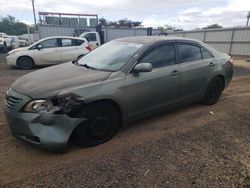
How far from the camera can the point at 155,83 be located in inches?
167

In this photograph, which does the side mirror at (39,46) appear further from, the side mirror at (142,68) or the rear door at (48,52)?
the side mirror at (142,68)

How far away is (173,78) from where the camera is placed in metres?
4.55

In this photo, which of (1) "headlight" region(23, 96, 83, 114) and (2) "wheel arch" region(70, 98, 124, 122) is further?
(2) "wheel arch" region(70, 98, 124, 122)

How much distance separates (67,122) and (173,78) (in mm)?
2200

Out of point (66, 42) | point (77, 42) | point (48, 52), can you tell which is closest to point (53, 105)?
point (48, 52)

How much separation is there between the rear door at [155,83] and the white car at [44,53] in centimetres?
778

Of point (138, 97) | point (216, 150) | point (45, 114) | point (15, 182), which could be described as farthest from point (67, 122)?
point (216, 150)

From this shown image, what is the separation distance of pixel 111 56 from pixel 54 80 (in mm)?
1205

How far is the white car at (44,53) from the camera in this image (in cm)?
1172

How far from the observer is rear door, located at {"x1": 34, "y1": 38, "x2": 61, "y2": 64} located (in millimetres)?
11820

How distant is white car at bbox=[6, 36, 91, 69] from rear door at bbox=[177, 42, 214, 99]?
7468mm

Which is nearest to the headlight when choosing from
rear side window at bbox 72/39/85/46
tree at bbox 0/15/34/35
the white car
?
the white car

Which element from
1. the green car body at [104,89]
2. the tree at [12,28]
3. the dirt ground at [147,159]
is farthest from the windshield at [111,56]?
the tree at [12,28]

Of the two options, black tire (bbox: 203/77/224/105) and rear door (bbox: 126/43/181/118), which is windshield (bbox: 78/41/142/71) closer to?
rear door (bbox: 126/43/181/118)
